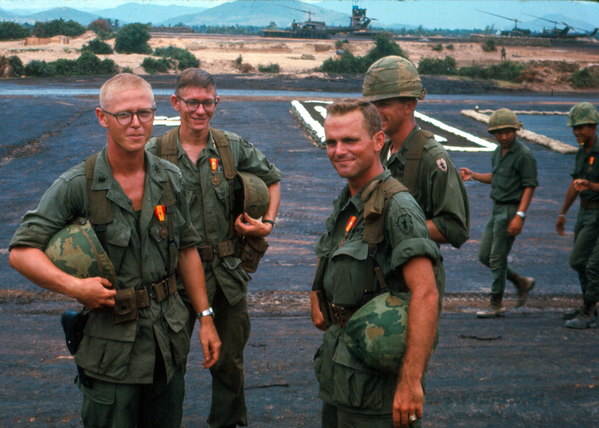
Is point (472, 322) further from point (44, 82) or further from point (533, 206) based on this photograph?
point (44, 82)

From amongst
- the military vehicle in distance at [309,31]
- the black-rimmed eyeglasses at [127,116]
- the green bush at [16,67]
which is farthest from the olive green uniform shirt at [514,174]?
the military vehicle in distance at [309,31]

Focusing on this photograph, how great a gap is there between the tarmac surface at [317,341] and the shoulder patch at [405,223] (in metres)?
2.12

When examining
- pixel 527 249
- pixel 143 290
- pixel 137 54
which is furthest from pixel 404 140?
pixel 137 54

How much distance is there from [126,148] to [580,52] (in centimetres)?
6729

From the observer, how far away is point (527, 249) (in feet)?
28.4

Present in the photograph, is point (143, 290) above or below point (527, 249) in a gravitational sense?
above

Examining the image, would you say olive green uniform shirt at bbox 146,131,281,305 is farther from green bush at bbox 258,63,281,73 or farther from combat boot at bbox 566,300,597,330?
green bush at bbox 258,63,281,73

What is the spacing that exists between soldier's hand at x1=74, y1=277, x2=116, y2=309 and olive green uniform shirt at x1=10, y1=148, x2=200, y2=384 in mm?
220

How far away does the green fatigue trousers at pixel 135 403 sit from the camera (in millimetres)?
2736

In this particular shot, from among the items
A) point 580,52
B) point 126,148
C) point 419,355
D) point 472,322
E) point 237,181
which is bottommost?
point 472,322

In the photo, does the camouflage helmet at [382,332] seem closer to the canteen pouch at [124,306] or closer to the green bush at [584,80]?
the canteen pouch at [124,306]

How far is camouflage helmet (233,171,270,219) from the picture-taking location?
398 centimetres

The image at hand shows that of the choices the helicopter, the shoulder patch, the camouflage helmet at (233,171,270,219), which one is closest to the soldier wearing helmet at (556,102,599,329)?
the camouflage helmet at (233,171,270,219)

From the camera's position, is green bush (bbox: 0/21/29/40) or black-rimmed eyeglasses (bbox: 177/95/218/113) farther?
green bush (bbox: 0/21/29/40)
